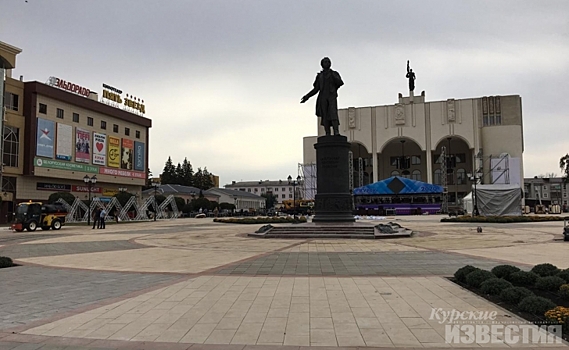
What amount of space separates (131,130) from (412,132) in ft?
171

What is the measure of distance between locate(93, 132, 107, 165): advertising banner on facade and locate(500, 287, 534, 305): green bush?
67652mm

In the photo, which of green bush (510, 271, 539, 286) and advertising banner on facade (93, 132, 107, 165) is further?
advertising banner on facade (93, 132, 107, 165)

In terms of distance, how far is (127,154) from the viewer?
75000mm

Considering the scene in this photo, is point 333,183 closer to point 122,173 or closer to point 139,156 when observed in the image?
point 122,173

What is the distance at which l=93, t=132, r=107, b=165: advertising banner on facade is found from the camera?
6725 centimetres

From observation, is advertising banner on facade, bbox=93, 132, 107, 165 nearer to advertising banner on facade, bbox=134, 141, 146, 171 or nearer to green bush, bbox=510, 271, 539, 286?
advertising banner on facade, bbox=134, 141, 146, 171

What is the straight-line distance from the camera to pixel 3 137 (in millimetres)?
53156

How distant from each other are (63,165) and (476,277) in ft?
205

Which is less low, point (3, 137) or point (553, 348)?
point (3, 137)

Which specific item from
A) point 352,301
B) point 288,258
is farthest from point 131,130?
point 352,301

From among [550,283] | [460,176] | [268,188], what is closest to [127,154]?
[460,176]

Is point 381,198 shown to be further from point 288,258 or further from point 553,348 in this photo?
point 553,348

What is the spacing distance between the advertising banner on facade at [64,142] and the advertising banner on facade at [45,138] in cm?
119

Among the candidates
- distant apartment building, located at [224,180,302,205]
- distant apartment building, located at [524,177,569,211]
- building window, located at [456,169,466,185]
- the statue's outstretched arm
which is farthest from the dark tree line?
the statue's outstretched arm
